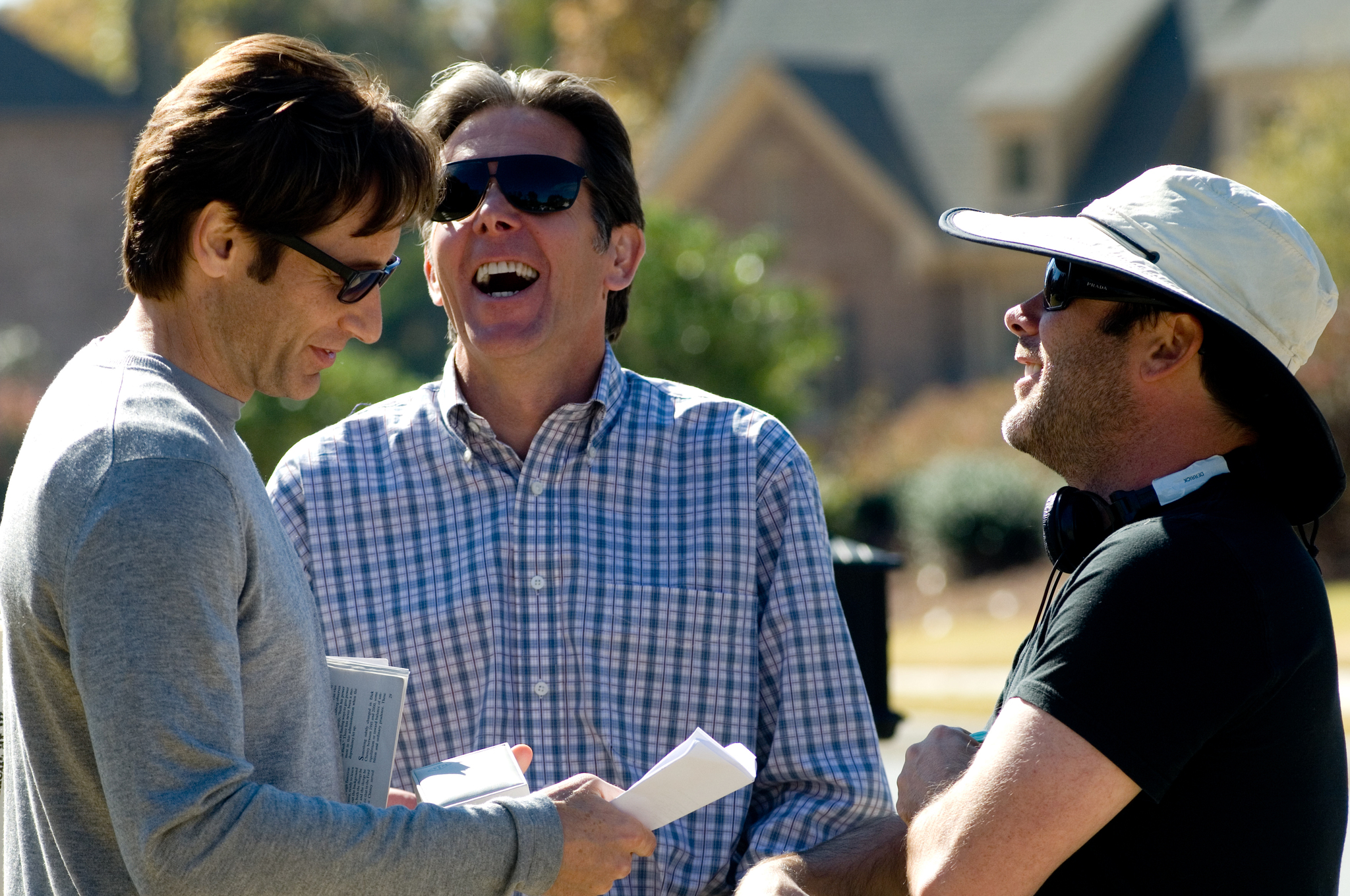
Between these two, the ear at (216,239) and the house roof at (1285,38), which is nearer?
the ear at (216,239)

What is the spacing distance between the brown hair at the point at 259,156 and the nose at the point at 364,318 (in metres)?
0.13

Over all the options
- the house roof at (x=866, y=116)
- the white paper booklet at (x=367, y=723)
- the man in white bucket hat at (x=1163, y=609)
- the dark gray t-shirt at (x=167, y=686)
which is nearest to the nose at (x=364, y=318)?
the dark gray t-shirt at (x=167, y=686)

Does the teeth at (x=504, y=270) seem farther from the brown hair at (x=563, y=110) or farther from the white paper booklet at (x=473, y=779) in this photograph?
the white paper booklet at (x=473, y=779)

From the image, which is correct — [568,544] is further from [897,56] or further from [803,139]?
[897,56]

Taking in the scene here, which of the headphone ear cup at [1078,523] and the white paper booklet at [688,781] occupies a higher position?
the headphone ear cup at [1078,523]

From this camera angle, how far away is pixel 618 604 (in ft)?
9.91

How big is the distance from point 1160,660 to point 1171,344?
60 cm

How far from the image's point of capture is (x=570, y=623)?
3.01 meters

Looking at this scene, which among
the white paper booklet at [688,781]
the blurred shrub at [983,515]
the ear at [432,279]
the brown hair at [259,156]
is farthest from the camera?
the blurred shrub at [983,515]

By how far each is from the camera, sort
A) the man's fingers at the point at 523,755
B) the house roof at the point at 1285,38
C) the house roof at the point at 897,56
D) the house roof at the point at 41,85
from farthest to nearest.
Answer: the house roof at the point at 41,85 < the house roof at the point at 897,56 < the house roof at the point at 1285,38 < the man's fingers at the point at 523,755

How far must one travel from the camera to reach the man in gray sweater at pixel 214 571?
6.10 feet

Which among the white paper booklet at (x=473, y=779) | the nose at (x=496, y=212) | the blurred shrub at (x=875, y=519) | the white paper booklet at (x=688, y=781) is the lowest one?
the blurred shrub at (x=875, y=519)

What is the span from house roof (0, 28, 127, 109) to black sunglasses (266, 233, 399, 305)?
3477 centimetres

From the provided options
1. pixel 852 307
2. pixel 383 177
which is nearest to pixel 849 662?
pixel 383 177
